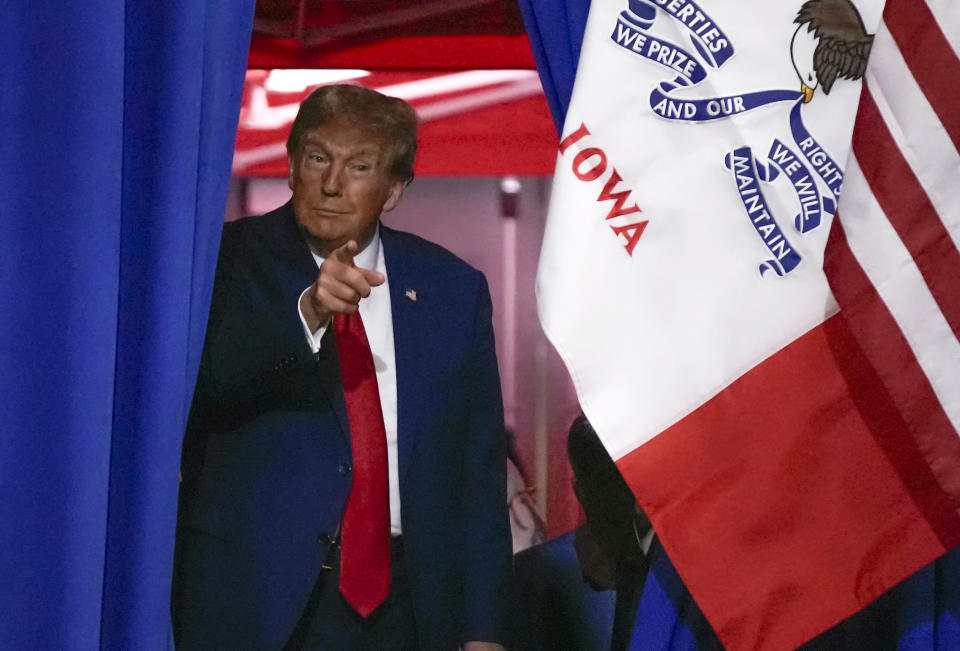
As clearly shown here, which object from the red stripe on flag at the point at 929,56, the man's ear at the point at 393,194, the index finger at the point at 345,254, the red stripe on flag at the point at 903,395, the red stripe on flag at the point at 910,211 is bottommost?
the red stripe on flag at the point at 903,395

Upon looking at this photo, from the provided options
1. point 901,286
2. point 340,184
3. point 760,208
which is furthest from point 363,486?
point 901,286

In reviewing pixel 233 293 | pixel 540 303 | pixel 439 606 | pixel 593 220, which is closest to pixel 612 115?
pixel 593 220

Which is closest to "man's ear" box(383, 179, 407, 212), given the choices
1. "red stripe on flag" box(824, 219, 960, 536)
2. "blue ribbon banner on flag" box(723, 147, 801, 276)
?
"blue ribbon banner on flag" box(723, 147, 801, 276)

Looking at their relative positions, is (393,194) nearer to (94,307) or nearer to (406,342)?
(406,342)

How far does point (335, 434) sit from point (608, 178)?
0.65 metres

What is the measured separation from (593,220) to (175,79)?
61 centimetres

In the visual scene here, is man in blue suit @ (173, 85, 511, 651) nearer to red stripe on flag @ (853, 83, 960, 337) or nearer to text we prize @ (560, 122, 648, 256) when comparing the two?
text we prize @ (560, 122, 648, 256)

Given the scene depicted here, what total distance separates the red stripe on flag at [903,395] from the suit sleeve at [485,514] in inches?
27.4

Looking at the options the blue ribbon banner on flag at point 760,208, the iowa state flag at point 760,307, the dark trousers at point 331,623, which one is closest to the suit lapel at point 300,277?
the dark trousers at point 331,623

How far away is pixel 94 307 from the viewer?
4.56ft

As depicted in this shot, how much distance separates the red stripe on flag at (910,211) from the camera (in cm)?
143

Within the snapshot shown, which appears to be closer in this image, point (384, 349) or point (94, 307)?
point (94, 307)

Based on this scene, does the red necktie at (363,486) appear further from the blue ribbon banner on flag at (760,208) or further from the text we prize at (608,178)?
the blue ribbon banner on flag at (760,208)

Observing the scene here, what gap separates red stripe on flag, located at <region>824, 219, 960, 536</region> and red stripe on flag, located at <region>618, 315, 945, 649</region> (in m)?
0.02
